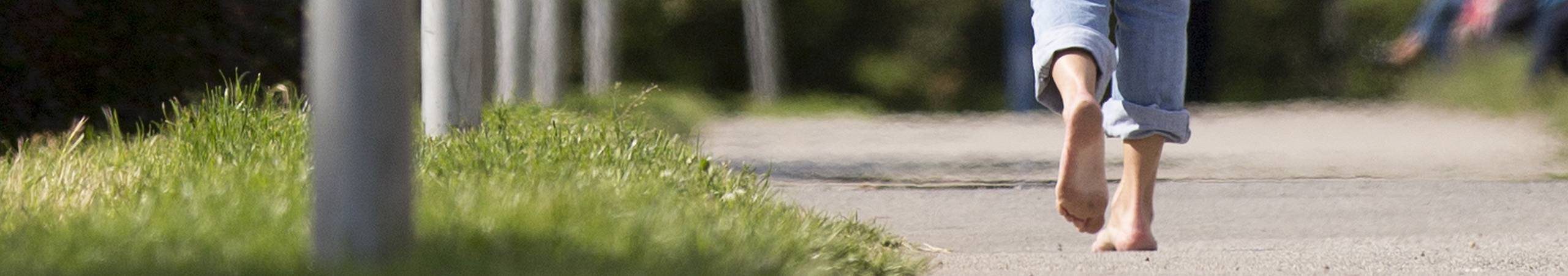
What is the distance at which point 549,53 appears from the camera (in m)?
10.7

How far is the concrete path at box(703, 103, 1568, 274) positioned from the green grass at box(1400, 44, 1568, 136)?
0.58m

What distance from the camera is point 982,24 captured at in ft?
67.5

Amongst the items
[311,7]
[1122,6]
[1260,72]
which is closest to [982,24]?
[1260,72]

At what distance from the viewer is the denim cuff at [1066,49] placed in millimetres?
3465

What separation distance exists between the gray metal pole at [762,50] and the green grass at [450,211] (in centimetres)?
1340

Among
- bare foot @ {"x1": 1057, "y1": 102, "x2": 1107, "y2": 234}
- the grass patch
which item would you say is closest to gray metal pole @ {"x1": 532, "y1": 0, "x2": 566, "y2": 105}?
the grass patch

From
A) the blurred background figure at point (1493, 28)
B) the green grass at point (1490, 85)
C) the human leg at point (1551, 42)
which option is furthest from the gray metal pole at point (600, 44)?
the human leg at point (1551, 42)

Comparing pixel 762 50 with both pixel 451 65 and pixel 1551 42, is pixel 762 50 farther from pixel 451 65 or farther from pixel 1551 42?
pixel 451 65

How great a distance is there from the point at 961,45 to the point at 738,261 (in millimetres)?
18024

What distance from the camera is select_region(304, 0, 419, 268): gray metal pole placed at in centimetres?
232

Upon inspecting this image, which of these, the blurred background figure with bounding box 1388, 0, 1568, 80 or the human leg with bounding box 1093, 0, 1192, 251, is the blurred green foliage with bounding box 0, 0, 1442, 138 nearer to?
the blurred background figure with bounding box 1388, 0, 1568, 80

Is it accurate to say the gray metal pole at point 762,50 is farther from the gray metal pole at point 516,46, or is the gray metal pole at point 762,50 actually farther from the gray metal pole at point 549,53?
the gray metal pole at point 516,46

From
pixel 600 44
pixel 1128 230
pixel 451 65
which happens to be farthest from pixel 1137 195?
pixel 600 44

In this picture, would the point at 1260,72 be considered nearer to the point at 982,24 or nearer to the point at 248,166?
the point at 982,24
